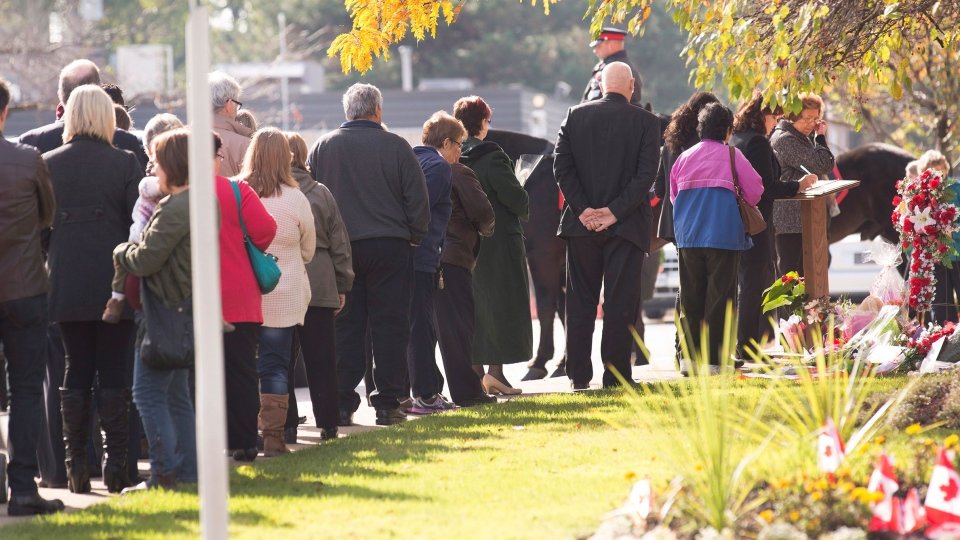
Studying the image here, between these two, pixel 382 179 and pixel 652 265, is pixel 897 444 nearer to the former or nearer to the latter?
pixel 382 179

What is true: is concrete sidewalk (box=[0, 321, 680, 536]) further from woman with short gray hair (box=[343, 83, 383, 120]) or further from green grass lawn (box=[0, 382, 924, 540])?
woman with short gray hair (box=[343, 83, 383, 120])

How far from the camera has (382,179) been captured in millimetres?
9867

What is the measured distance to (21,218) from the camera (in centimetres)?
736

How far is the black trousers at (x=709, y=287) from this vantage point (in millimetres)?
11234

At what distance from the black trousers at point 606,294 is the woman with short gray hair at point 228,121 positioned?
8.20 ft

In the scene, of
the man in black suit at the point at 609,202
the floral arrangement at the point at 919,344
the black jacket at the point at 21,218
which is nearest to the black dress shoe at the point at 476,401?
the man in black suit at the point at 609,202

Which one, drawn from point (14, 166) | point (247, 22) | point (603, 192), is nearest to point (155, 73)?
point (247, 22)

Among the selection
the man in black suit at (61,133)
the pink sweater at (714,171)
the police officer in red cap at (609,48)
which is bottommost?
the pink sweater at (714,171)

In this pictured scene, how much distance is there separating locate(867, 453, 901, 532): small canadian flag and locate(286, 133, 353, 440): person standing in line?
383cm

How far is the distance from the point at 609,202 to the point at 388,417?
6.56 feet

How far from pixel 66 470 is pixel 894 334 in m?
5.69

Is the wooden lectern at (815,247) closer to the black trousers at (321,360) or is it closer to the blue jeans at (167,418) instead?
the black trousers at (321,360)

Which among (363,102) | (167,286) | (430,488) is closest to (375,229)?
(363,102)

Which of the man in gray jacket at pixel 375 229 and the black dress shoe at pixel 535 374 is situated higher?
the man in gray jacket at pixel 375 229
